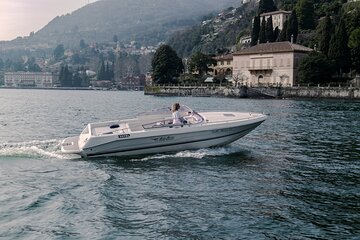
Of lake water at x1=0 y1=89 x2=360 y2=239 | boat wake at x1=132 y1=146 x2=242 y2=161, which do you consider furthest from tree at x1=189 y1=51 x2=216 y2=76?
boat wake at x1=132 y1=146 x2=242 y2=161

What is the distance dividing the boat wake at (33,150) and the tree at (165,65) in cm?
9696

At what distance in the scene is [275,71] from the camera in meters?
104

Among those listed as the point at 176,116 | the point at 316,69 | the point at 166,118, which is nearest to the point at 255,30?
the point at 316,69

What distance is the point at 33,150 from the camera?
21.5m

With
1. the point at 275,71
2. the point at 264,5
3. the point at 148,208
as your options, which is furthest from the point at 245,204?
the point at 264,5

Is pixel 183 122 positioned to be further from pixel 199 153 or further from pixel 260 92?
pixel 260 92

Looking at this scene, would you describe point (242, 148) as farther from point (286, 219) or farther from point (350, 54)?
point (350, 54)

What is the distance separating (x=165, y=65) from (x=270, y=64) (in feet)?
91.0

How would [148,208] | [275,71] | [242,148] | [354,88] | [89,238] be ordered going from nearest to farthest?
[89,238] < [148,208] < [242,148] < [354,88] < [275,71]

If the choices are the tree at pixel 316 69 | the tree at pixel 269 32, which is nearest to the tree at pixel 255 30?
the tree at pixel 269 32

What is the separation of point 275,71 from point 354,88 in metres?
23.7

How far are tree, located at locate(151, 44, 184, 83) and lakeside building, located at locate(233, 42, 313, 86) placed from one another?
51.8 feet

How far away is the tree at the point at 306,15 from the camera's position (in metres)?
123

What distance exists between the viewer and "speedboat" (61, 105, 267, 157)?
20312 millimetres
